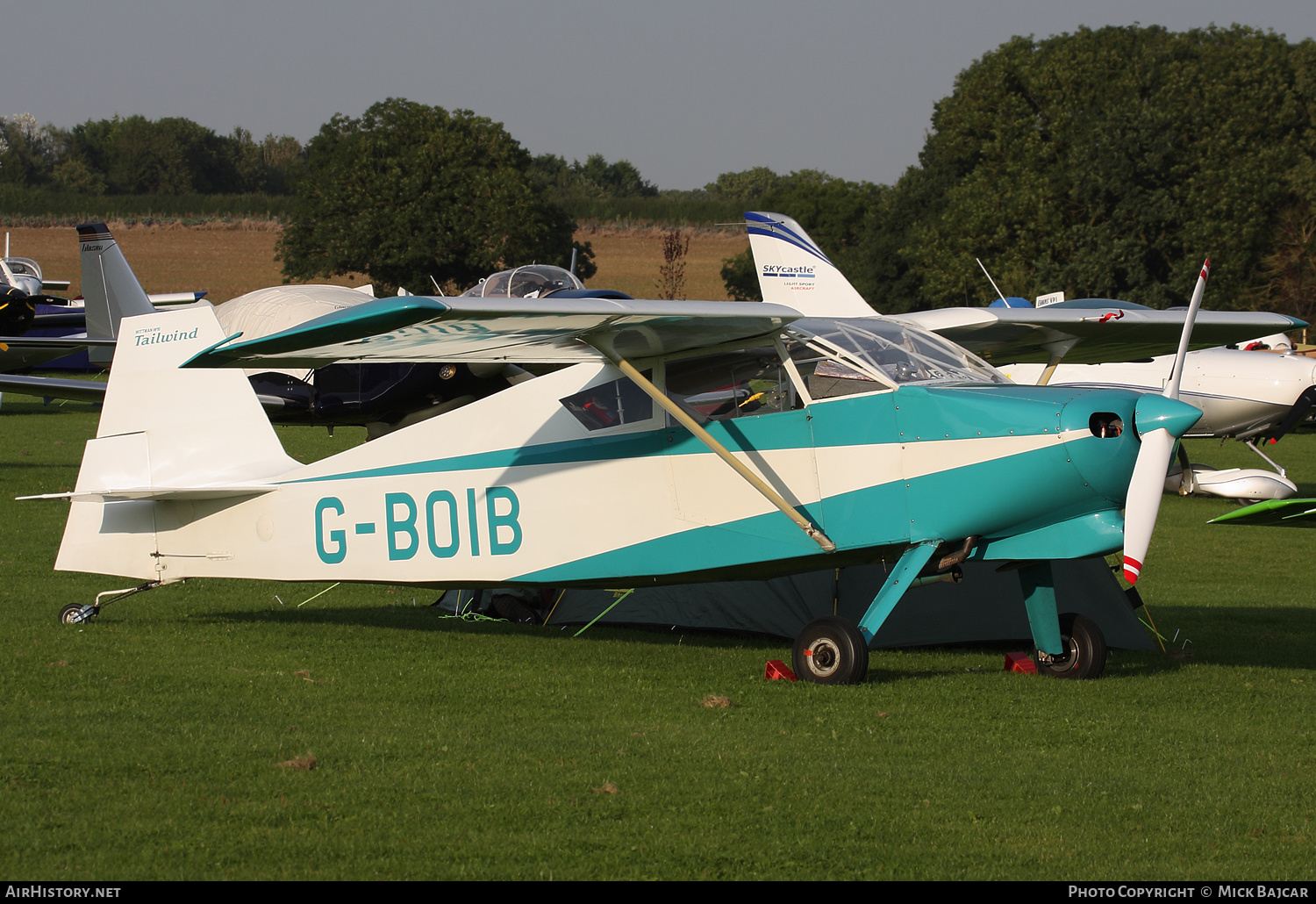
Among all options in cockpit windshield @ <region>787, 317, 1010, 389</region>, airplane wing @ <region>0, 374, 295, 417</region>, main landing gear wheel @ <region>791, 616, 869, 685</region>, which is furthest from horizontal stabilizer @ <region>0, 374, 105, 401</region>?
main landing gear wheel @ <region>791, 616, 869, 685</region>

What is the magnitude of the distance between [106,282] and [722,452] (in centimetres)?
Answer: 1768

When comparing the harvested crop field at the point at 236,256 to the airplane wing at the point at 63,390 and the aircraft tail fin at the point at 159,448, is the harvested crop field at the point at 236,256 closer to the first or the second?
the airplane wing at the point at 63,390

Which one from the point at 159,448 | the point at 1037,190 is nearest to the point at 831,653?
the point at 159,448

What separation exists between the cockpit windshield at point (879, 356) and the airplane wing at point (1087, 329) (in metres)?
1.61

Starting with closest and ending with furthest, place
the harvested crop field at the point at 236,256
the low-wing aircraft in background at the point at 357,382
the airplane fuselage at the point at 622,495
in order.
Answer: the airplane fuselage at the point at 622,495
the low-wing aircraft in background at the point at 357,382
the harvested crop field at the point at 236,256

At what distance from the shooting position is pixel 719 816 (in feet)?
16.0

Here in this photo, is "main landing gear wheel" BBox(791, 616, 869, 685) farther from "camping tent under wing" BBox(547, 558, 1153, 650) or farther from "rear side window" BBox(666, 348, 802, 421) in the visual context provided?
"camping tent under wing" BBox(547, 558, 1153, 650)

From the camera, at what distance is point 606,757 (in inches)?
227

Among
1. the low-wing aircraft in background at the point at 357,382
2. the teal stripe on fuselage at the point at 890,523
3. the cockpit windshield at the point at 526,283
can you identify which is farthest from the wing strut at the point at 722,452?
the cockpit windshield at the point at 526,283

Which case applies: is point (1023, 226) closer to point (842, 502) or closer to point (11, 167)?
point (842, 502)

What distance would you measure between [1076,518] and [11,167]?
117 meters

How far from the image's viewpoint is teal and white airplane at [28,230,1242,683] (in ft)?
23.0

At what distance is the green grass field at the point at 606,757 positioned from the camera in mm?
4418

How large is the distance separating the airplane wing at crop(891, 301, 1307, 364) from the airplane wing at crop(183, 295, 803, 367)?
8.67 ft
